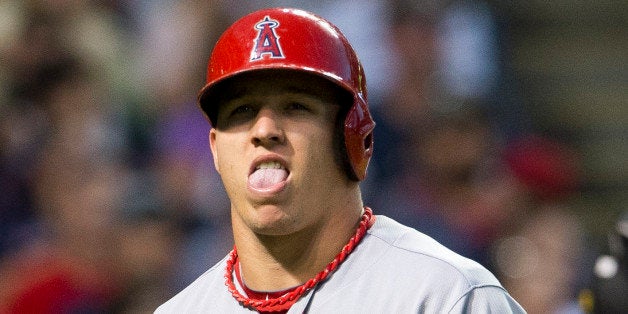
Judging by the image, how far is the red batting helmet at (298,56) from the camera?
8.05 feet

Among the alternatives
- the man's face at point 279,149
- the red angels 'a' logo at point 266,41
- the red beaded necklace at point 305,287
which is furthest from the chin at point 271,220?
the red angels 'a' logo at point 266,41

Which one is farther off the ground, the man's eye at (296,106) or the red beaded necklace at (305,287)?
the man's eye at (296,106)

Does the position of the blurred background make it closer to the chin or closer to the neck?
the neck

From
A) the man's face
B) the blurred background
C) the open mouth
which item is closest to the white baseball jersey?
the man's face

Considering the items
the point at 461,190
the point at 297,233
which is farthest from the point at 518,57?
the point at 297,233

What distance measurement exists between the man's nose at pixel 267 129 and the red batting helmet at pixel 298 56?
0.11 m

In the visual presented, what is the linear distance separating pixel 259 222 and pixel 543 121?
3850mm

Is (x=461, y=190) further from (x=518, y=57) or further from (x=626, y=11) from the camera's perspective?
(x=626, y=11)

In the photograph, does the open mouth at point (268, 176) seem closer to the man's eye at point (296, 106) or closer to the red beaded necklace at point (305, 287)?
the man's eye at point (296, 106)

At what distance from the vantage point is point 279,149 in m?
2.45

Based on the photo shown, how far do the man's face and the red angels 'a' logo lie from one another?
0.17 ft

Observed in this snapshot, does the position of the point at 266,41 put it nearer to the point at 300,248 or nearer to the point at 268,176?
the point at 268,176

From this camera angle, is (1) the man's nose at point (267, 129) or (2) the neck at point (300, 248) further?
(2) the neck at point (300, 248)

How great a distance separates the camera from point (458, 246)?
4.51m
